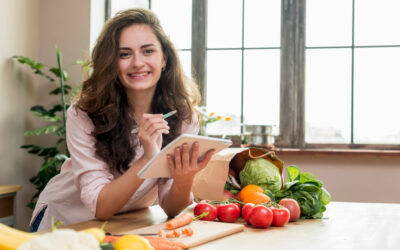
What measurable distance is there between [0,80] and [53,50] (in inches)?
27.1

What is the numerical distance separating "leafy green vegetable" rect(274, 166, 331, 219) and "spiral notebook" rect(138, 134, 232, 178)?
1.29ft

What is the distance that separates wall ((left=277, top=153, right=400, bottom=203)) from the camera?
373 centimetres

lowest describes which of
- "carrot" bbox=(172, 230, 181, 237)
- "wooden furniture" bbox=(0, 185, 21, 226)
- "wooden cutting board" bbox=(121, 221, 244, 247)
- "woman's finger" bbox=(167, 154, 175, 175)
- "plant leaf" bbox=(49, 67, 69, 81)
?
"wooden furniture" bbox=(0, 185, 21, 226)

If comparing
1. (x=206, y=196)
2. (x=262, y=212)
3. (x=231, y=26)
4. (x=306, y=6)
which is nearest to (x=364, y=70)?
(x=306, y=6)

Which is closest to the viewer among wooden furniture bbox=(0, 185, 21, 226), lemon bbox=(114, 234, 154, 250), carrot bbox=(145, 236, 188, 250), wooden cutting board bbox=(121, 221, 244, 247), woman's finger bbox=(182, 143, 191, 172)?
lemon bbox=(114, 234, 154, 250)

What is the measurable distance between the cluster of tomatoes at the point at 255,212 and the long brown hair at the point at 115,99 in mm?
386

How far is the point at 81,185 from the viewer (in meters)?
1.62

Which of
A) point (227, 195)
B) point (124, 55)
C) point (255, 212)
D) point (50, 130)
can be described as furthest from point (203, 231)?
point (50, 130)

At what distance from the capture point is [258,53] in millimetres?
4195

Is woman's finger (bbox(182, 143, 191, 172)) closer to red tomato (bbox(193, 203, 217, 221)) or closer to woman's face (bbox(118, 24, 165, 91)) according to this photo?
red tomato (bbox(193, 203, 217, 221))

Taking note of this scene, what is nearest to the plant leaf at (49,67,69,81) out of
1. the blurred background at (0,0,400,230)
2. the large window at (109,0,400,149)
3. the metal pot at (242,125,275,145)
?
the blurred background at (0,0,400,230)

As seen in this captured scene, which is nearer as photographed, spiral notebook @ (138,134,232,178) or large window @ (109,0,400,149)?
spiral notebook @ (138,134,232,178)

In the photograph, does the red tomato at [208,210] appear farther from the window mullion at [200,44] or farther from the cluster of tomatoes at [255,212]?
the window mullion at [200,44]

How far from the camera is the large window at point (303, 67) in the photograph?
400 centimetres
